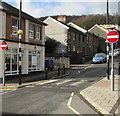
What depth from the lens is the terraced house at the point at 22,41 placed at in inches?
644

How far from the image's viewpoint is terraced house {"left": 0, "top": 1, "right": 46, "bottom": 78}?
1636 cm

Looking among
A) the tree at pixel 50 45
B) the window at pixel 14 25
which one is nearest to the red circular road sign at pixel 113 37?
the window at pixel 14 25

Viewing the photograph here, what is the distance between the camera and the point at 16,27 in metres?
18.4

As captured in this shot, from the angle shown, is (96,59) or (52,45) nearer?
(96,59)

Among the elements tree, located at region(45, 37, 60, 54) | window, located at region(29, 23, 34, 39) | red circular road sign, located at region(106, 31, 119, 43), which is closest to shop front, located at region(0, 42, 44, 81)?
window, located at region(29, 23, 34, 39)

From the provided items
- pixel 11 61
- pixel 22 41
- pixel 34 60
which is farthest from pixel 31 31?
pixel 11 61

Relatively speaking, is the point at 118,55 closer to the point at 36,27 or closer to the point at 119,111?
the point at 36,27

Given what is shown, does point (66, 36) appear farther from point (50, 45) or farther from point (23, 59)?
point (23, 59)

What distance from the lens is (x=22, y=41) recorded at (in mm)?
18812

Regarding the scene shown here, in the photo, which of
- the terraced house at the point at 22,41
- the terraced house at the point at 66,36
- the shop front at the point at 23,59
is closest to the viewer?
the terraced house at the point at 22,41

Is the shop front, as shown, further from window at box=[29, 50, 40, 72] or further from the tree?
the tree

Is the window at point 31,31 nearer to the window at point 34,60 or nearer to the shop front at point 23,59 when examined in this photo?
the shop front at point 23,59

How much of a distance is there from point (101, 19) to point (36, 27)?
168 feet

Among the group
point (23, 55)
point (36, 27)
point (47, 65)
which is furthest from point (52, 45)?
→ point (23, 55)
